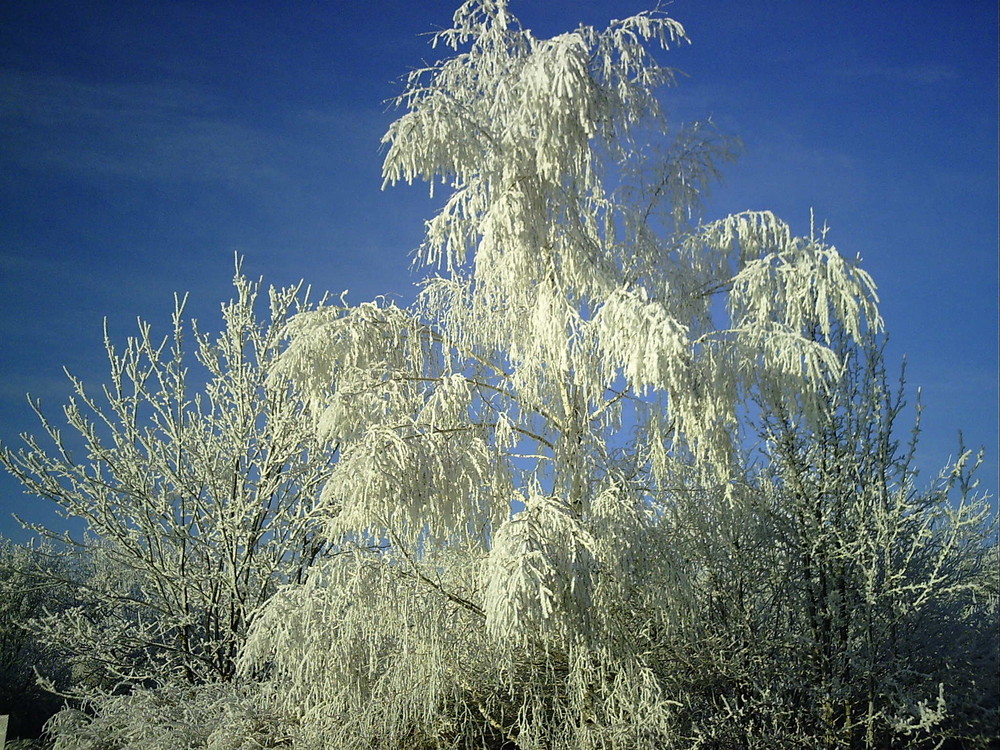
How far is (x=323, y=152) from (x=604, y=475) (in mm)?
4623

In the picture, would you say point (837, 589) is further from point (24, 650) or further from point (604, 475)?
point (24, 650)

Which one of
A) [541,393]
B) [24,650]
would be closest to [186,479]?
[541,393]

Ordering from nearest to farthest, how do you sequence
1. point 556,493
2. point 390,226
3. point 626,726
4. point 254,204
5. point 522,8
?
point 626,726 < point 556,493 < point 522,8 < point 390,226 < point 254,204

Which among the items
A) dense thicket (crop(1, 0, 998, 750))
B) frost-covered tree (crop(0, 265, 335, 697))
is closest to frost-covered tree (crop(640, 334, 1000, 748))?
dense thicket (crop(1, 0, 998, 750))

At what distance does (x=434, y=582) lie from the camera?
12.7ft

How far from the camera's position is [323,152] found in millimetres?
7023

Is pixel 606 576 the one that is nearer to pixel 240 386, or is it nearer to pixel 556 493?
pixel 556 493

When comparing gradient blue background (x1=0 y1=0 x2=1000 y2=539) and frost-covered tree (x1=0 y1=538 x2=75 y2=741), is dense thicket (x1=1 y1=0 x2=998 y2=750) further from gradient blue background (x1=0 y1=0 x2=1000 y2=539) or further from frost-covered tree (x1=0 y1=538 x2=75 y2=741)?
frost-covered tree (x1=0 y1=538 x2=75 y2=741)

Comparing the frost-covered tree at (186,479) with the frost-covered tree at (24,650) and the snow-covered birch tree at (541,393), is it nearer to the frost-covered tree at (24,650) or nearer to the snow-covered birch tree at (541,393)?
the snow-covered birch tree at (541,393)

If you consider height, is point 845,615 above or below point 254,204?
below

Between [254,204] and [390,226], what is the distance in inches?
57.3

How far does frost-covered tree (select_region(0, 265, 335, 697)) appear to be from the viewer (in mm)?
5332

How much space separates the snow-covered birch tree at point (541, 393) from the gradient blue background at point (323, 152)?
324 millimetres

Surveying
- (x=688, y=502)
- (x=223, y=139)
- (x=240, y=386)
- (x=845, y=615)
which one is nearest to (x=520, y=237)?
(x=688, y=502)
